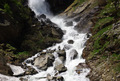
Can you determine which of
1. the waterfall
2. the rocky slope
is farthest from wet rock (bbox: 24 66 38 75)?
the waterfall

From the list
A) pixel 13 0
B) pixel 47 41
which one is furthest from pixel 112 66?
pixel 13 0

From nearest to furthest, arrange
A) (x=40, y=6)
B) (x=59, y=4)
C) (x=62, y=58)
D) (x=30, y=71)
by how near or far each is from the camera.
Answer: (x=30, y=71) → (x=62, y=58) → (x=59, y=4) → (x=40, y=6)

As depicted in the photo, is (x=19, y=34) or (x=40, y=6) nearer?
(x=19, y=34)

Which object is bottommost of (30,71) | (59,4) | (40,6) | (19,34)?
(30,71)

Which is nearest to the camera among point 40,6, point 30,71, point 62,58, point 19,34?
point 30,71

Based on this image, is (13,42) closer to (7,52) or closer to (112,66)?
(7,52)

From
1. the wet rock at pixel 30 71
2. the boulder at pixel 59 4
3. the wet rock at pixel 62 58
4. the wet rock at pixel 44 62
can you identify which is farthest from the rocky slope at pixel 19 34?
the boulder at pixel 59 4

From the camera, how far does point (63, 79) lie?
11086 mm

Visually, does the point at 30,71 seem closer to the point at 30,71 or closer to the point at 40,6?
the point at 30,71

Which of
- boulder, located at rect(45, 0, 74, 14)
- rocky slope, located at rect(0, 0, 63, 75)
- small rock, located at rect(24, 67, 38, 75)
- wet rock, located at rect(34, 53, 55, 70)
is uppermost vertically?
boulder, located at rect(45, 0, 74, 14)

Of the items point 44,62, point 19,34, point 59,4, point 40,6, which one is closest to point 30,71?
point 44,62

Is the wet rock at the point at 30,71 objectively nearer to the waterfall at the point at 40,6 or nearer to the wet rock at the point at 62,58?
the wet rock at the point at 62,58

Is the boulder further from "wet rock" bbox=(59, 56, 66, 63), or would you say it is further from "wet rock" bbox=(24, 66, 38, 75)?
"wet rock" bbox=(24, 66, 38, 75)

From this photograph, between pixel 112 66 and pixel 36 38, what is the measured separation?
15911 millimetres
